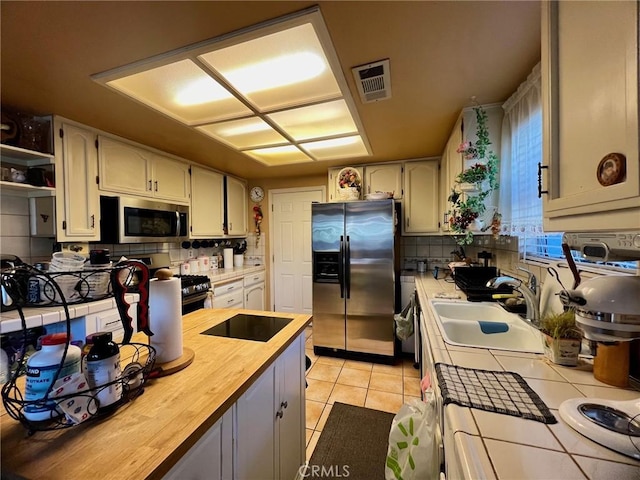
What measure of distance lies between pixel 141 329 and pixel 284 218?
10.9 ft

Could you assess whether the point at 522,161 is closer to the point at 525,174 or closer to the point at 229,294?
the point at 525,174

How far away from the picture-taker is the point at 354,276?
2904 millimetres

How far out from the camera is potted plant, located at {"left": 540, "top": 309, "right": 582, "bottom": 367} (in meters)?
0.87

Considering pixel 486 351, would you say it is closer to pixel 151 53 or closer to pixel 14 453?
pixel 14 453

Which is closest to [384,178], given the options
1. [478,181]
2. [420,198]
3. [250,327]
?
[420,198]

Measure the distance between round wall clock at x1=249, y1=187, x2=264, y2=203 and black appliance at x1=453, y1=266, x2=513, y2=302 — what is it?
116 inches

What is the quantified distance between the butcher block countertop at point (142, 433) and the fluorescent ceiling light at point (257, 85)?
53.7 inches

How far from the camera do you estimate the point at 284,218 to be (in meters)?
4.08

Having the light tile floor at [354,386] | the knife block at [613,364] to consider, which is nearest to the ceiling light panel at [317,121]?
the knife block at [613,364]

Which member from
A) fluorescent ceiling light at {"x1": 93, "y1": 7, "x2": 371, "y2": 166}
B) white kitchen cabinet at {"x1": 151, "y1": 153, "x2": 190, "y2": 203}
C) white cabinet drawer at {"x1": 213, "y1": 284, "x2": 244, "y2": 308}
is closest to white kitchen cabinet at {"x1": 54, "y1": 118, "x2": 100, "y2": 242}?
white kitchen cabinet at {"x1": 151, "y1": 153, "x2": 190, "y2": 203}

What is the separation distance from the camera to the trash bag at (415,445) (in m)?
0.90

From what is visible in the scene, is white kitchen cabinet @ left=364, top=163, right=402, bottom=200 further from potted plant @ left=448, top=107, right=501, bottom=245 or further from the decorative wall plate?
the decorative wall plate

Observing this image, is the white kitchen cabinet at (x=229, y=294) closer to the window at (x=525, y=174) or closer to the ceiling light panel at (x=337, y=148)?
the ceiling light panel at (x=337, y=148)

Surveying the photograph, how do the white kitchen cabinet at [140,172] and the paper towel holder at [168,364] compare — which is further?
the white kitchen cabinet at [140,172]
